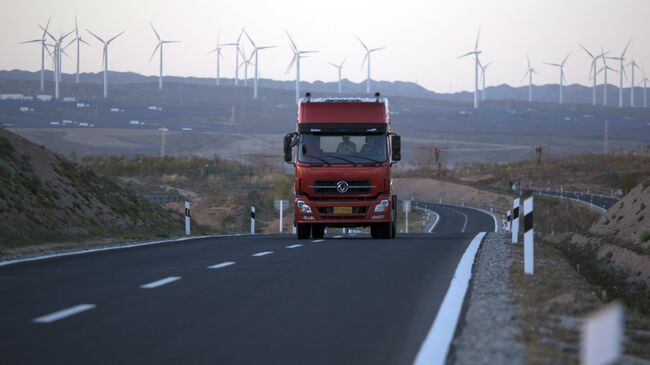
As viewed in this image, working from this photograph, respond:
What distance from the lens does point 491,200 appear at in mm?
117312

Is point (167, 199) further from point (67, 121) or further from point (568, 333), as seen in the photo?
point (67, 121)

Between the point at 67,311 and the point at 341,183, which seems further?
the point at 341,183

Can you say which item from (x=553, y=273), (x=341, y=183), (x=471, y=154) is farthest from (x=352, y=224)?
(x=471, y=154)

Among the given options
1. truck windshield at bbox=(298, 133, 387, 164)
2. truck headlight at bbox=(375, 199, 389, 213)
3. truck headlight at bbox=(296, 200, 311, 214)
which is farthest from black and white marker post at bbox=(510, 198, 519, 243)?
truck headlight at bbox=(296, 200, 311, 214)

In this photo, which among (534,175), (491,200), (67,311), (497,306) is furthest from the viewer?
(534,175)

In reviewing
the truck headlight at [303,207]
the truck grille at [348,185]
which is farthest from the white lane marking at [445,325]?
the truck headlight at [303,207]

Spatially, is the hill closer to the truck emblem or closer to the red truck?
the red truck

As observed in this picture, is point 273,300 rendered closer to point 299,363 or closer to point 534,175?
point 299,363

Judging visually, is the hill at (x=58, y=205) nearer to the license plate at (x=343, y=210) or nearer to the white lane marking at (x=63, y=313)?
the license plate at (x=343, y=210)

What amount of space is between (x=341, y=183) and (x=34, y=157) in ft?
45.5

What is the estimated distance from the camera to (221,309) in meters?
11.0

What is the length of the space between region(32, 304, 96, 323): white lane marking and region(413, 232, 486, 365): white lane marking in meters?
3.26

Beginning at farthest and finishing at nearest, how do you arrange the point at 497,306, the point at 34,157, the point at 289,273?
1. the point at 34,157
2. the point at 289,273
3. the point at 497,306

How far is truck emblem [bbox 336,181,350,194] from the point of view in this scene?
27.6m
